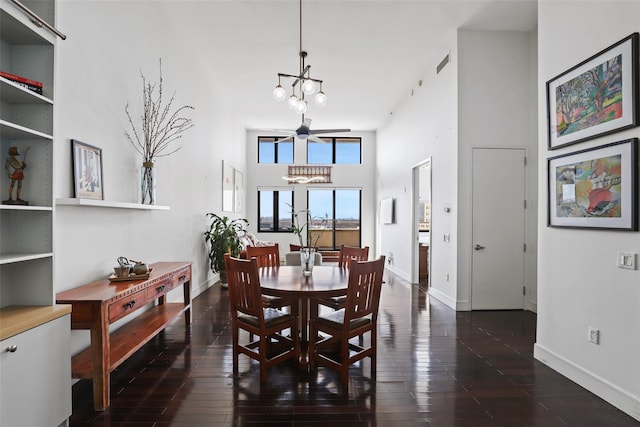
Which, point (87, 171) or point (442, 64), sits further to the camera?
point (442, 64)

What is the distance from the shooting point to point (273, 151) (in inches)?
404

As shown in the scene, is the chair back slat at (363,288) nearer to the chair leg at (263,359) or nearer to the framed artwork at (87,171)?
the chair leg at (263,359)

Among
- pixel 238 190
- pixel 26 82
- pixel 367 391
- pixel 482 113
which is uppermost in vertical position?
pixel 482 113

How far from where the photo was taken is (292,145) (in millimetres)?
10258

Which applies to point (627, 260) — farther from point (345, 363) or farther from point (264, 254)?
point (264, 254)

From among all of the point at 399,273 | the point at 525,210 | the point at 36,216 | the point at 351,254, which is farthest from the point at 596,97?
the point at 399,273

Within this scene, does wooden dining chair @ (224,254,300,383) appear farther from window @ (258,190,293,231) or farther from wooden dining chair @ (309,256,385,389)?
window @ (258,190,293,231)

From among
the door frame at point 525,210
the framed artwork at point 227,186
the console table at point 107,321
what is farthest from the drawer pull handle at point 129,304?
the framed artwork at point 227,186

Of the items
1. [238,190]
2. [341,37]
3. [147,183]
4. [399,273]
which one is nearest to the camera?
[147,183]

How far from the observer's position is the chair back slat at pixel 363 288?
8.15 feet

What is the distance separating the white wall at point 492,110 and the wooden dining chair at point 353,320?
2424mm

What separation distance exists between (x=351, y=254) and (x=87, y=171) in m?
2.67

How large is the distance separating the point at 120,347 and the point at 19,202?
1283 mm

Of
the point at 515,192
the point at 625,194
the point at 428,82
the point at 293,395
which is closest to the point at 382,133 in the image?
the point at 428,82
